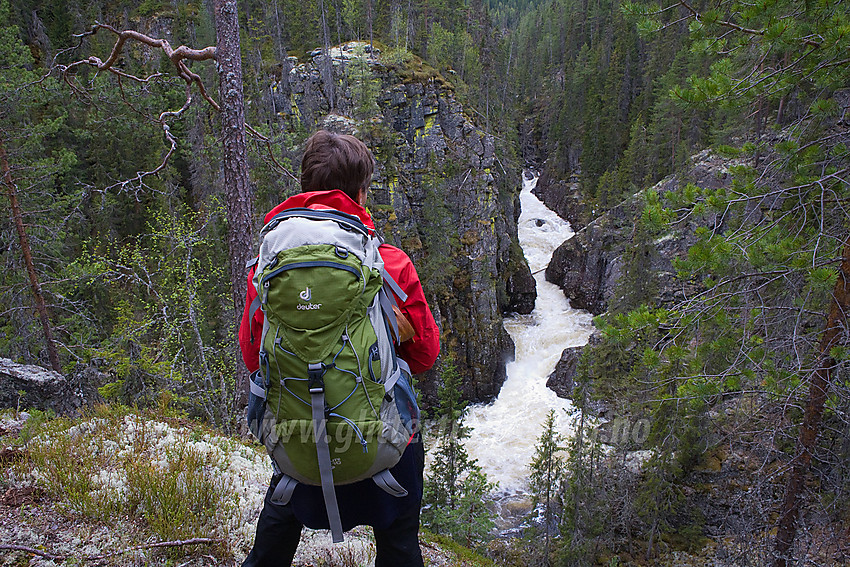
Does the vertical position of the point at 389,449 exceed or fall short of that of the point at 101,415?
it exceeds it

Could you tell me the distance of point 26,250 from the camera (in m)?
9.98

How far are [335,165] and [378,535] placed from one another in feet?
5.30

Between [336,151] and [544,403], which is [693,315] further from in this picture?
[544,403]

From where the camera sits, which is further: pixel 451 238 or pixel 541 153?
pixel 541 153

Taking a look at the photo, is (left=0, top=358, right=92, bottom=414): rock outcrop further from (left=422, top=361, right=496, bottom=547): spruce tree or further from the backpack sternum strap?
(left=422, top=361, right=496, bottom=547): spruce tree

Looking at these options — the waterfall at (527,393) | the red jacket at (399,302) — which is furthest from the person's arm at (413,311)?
the waterfall at (527,393)

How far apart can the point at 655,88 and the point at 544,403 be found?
35704 millimetres

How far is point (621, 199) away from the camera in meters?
35.3

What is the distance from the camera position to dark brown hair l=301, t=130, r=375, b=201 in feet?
6.40

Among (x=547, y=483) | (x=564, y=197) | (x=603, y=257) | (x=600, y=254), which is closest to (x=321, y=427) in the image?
(x=547, y=483)

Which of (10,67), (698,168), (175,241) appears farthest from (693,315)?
(698,168)

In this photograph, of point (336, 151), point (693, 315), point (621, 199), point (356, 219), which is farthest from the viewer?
point (621, 199)

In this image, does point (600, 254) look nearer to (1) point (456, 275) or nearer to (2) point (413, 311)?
(1) point (456, 275)

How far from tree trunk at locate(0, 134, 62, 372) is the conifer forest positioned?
7 centimetres
